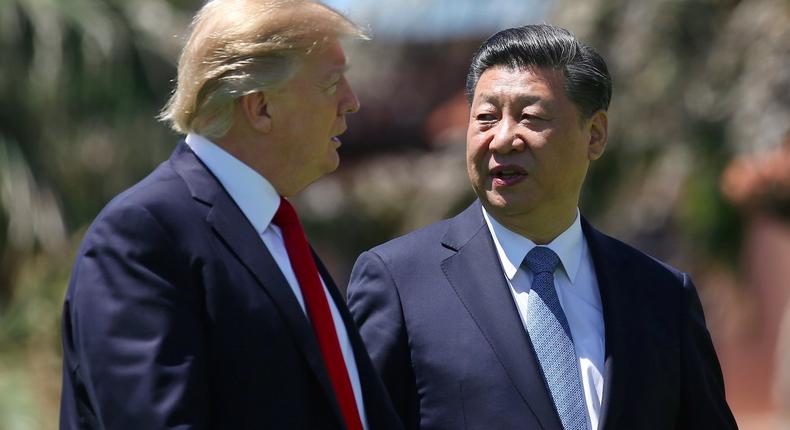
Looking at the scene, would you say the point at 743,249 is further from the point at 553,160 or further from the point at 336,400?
the point at 336,400

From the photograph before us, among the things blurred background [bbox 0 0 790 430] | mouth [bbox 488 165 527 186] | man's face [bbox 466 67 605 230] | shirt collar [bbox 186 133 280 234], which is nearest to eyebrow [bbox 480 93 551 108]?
man's face [bbox 466 67 605 230]

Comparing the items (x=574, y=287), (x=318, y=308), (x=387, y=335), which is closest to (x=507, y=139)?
→ (x=574, y=287)

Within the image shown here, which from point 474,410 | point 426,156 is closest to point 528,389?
point 474,410

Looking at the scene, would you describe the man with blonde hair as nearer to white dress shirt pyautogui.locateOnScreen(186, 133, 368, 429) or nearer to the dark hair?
white dress shirt pyautogui.locateOnScreen(186, 133, 368, 429)

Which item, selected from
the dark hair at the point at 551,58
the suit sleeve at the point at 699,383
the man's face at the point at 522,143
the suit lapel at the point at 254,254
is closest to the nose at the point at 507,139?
the man's face at the point at 522,143

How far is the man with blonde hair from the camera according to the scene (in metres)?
2.55

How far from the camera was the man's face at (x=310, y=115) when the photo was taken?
2.84m

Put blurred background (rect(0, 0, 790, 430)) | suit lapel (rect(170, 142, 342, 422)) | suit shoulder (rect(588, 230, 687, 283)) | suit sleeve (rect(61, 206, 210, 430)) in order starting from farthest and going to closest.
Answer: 1. blurred background (rect(0, 0, 790, 430))
2. suit shoulder (rect(588, 230, 687, 283))
3. suit lapel (rect(170, 142, 342, 422))
4. suit sleeve (rect(61, 206, 210, 430))

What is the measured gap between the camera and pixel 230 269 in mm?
2701

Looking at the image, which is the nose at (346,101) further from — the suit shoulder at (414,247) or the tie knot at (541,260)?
the tie knot at (541,260)

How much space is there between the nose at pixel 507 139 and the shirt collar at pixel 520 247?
22 centimetres

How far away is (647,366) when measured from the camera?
3264 mm

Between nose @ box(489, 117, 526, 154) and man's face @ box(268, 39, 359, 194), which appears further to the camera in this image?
nose @ box(489, 117, 526, 154)

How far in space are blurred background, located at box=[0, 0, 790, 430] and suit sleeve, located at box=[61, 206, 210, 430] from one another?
3.52 metres
